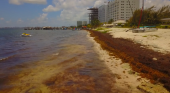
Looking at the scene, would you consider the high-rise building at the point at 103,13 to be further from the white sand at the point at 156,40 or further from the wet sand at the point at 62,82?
the wet sand at the point at 62,82

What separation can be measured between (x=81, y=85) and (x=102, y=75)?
5.77ft

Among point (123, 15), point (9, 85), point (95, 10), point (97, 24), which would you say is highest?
point (95, 10)

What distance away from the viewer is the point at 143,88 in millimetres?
5332

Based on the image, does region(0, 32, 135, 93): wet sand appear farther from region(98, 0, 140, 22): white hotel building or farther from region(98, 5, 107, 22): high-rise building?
A: region(98, 5, 107, 22): high-rise building

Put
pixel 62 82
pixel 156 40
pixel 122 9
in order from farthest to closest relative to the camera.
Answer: pixel 122 9, pixel 156 40, pixel 62 82

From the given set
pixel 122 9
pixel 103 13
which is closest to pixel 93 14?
pixel 103 13

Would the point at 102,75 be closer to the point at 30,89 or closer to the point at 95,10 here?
the point at 30,89

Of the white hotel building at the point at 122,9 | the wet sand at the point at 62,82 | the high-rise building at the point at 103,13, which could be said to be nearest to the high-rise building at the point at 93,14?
the high-rise building at the point at 103,13

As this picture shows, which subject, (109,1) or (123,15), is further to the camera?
(109,1)

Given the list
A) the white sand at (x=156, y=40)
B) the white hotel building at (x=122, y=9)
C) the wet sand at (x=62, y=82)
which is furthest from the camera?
the white hotel building at (x=122, y=9)

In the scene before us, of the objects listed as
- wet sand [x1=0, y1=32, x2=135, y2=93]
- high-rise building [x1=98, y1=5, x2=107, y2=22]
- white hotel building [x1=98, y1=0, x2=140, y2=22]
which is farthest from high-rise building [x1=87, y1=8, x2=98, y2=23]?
wet sand [x1=0, y1=32, x2=135, y2=93]

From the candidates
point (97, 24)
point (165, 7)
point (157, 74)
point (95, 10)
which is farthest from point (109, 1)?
point (157, 74)

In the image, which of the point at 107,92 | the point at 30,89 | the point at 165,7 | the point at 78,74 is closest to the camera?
the point at 107,92

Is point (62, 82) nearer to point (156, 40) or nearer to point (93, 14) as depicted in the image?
point (156, 40)
